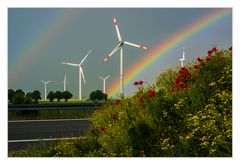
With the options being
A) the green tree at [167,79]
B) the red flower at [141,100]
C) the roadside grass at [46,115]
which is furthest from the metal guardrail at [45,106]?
the red flower at [141,100]

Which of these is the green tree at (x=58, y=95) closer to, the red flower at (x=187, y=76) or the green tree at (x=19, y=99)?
the green tree at (x=19, y=99)

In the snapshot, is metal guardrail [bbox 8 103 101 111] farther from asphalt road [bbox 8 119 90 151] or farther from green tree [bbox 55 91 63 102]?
green tree [bbox 55 91 63 102]

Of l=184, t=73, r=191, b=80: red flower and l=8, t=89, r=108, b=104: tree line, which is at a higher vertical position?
l=184, t=73, r=191, b=80: red flower

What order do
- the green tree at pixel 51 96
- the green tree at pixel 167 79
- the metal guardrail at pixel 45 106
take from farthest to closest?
the green tree at pixel 51 96, the metal guardrail at pixel 45 106, the green tree at pixel 167 79

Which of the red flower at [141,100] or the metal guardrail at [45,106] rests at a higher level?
the red flower at [141,100]

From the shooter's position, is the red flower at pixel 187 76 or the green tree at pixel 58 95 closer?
the red flower at pixel 187 76

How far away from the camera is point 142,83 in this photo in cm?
1084

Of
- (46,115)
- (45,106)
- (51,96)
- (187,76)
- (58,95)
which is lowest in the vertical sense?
(46,115)

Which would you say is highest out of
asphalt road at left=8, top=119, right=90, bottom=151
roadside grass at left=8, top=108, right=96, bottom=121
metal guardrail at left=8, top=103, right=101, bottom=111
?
metal guardrail at left=8, top=103, right=101, bottom=111

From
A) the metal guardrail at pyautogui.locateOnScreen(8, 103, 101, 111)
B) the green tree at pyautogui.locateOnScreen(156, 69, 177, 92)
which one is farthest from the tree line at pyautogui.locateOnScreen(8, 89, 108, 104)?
the green tree at pyautogui.locateOnScreen(156, 69, 177, 92)

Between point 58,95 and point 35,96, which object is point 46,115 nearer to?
point 35,96

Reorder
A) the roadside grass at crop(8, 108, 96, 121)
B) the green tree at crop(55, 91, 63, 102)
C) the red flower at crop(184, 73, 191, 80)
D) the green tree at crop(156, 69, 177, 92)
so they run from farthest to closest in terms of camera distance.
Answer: the green tree at crop(55, 91, 63, 102) < the roadside grass at crop(8, 108, 96, 121) < the green tree at crop(156, 69, 177, 92) < the red flower at crop(184, 73, 191, 80)

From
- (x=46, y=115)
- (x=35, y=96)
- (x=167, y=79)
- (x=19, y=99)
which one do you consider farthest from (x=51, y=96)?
(x=167, y=79)
